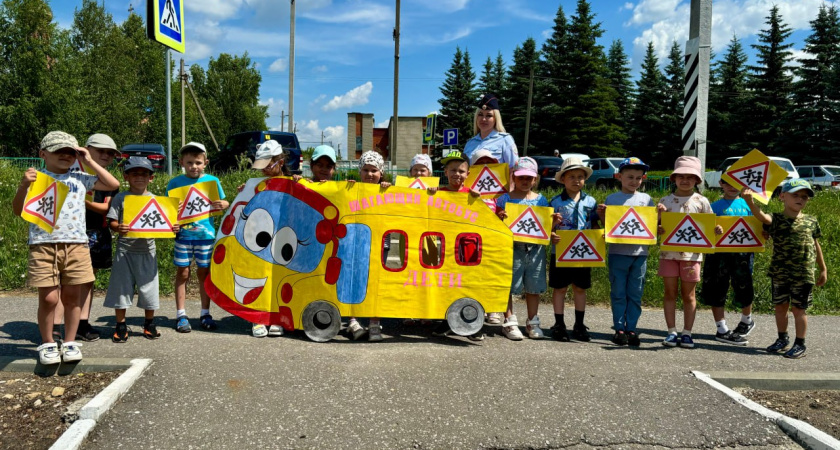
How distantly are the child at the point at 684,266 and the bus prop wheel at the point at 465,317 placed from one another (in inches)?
73.7

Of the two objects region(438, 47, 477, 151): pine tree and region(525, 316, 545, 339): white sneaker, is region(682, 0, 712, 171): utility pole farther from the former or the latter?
region(438, 47, 477, 151): pine tree

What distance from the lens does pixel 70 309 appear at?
441 cm

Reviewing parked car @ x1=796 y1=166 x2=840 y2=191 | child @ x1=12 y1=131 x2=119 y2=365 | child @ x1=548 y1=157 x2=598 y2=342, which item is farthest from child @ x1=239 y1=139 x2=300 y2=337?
parked car @ x1=796 y1=166 x2=840 y2=191

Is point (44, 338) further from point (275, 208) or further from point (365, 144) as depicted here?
point (365, 144)

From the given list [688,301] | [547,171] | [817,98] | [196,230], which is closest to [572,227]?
[688,301]

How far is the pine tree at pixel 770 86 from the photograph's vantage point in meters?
40.8

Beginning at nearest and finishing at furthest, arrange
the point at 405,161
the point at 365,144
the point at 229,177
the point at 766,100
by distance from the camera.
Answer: the point at 229,177
the point at 766,100
the point at 405,161
the point at 365,144

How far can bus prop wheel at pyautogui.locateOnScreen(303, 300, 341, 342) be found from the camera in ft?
16.8

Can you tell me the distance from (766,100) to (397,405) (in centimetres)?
4659

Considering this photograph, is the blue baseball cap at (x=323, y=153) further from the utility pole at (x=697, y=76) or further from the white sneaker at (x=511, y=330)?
the utility pole at (x=697, y=76)

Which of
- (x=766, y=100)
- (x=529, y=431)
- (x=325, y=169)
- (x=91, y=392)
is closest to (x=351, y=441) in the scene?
(x=529, y=431)

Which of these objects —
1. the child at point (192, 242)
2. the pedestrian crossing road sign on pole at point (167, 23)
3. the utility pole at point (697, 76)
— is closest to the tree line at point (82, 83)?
the pedestrian crossing road sign on pole at point (167, 23)

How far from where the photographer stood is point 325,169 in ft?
18.2

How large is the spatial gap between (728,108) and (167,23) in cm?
4601
